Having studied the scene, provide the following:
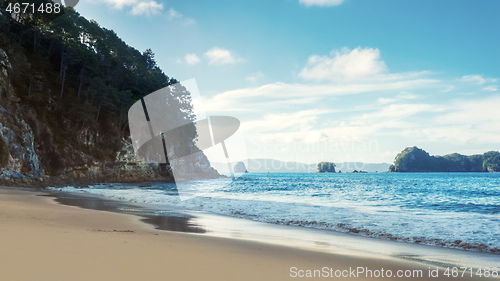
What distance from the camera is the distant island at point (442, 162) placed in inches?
6609

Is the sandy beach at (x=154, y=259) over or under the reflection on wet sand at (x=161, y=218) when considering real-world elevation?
over

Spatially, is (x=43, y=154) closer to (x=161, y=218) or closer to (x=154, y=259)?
(x=161, y=218)

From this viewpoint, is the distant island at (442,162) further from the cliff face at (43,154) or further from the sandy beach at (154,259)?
the sandy beach at (154,259)

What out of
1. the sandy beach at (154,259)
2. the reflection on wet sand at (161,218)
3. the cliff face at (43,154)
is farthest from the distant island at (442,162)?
the sandy beach at (154,259)

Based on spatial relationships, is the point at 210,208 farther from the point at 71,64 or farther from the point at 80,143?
the point at 71,64

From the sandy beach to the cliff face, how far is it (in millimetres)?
24933

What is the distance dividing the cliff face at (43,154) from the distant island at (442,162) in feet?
517

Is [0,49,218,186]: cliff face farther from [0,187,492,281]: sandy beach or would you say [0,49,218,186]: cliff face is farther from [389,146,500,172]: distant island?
[389,146,500,172]: distant island

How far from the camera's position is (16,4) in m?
42.2

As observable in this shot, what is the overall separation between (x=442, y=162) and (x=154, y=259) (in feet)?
656

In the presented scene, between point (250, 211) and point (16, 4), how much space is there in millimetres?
47794

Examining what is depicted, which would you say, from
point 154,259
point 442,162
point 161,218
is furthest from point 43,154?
point 442,162

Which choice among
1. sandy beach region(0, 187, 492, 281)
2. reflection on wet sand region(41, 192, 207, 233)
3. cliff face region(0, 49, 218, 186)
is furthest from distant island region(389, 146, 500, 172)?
sandy beach region(0, 187, 492, 281)

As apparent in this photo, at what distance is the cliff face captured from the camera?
2691 centimetres
